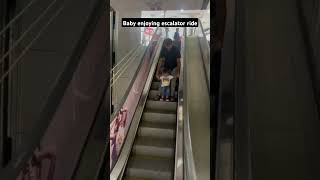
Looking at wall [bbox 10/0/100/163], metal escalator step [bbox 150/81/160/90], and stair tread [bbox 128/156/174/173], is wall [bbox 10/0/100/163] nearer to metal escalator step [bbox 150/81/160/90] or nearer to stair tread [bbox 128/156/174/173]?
stair tread [bbox 128/156/174/173]

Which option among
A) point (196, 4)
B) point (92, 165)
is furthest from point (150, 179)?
point (196, 4)

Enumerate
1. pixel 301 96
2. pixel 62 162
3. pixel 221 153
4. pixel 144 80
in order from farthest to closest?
pixel 144 80 → pixel 221 153 → pixel 62 162 → pixel 301 96

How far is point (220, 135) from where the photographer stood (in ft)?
8.05

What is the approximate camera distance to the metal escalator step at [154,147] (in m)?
5.44

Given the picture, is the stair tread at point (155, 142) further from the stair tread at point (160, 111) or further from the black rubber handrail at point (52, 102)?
the black rubber handrail at point (52, 102)

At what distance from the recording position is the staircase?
16.4 feet

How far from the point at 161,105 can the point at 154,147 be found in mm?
1674

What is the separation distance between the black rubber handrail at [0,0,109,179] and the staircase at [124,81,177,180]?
315cm

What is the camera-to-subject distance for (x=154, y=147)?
546 cm

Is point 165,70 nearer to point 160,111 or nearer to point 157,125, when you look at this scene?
point 160,111

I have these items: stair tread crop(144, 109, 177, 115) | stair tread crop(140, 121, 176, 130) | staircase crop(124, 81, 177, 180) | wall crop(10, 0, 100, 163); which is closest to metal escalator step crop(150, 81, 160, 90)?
staircase crop(124, 81, 177, 180)

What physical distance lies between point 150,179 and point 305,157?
373 cm

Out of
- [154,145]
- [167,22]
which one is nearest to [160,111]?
[154,145]

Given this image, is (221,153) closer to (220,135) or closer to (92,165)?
(220,135)
